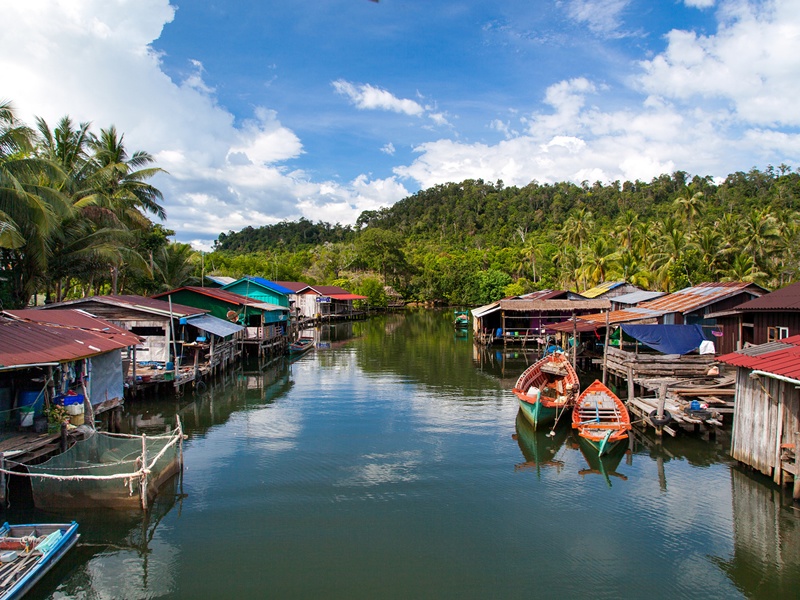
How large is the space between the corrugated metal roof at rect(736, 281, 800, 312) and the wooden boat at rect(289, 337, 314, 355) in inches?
1084

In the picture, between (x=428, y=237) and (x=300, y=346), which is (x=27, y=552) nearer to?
(x=300, y=346)

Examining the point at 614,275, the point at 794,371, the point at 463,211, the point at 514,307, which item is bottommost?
the point at 794,371

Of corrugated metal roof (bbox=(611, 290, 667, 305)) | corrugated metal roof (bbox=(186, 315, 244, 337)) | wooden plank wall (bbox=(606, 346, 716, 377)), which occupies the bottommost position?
wooden plank wall (bbox=(606, 346, 716, 377))

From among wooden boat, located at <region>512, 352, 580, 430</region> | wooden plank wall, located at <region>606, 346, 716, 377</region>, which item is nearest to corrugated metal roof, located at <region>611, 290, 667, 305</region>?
wooden plank wall, located at <region>606, 346, 716, 377</region>

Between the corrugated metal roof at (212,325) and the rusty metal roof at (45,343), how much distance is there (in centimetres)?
843

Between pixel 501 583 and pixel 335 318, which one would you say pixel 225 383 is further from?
pixel 335 318

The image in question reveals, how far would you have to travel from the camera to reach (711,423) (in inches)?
618

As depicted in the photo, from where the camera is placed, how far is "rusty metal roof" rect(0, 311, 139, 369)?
452 inches

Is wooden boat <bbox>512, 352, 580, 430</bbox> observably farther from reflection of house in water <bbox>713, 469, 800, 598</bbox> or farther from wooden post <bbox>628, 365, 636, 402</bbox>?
reflection of house in water <bbox>713, 469, 800, 598</bbox>

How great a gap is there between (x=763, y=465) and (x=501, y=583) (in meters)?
7.36

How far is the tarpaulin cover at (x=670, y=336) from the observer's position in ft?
71.4

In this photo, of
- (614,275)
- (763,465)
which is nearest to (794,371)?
(763,465)

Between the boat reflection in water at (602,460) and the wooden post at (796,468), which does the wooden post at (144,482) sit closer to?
the boat reflection in water at (602,460)

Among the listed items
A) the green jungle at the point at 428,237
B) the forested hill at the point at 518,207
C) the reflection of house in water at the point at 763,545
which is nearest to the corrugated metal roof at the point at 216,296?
the green jungle at the point at 428,237
